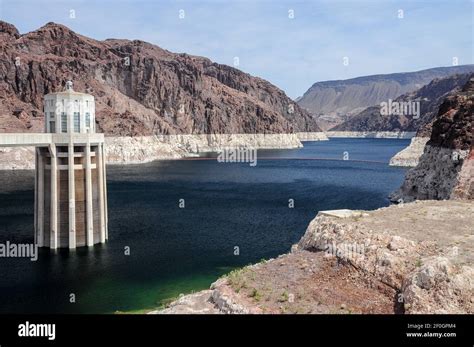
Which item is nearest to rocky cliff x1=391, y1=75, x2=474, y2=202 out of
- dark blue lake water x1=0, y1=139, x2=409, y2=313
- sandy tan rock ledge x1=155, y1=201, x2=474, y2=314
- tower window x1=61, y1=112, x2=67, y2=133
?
dark blue lake water x1=0, y1=139, x2=409, y2=313

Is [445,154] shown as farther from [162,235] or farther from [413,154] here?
[413,154]

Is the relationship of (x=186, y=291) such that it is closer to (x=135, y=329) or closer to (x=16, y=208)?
(x=135, y=329)

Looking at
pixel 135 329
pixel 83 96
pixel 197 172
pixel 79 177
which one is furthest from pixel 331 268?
pixel 197 172

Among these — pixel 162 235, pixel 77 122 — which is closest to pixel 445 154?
pixel 162 235

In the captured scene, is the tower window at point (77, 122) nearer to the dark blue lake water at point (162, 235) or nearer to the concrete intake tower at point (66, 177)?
the concrete intake tower at point (66, 177)

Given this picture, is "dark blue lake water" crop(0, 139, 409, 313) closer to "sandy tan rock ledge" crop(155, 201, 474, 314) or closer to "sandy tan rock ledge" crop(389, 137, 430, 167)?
"sandy tan rock ledge" crop(155, 201, 474, 314)

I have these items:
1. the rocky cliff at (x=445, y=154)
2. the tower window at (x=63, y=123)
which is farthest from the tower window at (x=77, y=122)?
the rocky cliff at (x=445, y=154)

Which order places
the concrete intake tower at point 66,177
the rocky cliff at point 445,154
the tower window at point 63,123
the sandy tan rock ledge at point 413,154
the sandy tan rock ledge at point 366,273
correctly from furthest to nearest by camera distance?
the sandy tan rock ledge at point 413,154 < the rocky cliff at point 445,154 < the tower window at point 63,123 < the concrete intake tower at point 66,177 < the sandy tan rock ledge at point 366,273
